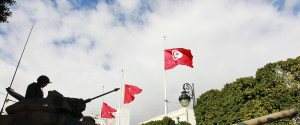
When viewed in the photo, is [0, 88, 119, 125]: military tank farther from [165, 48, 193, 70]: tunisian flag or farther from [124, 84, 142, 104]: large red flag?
[124, 84, 142, 104]: large red flag

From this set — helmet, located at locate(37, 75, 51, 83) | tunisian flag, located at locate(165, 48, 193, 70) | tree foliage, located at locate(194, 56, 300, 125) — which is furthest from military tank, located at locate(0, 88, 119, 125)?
tree foliage, located at locate(194, 56, 300, 125)

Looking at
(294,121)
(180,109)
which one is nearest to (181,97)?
(294,121)

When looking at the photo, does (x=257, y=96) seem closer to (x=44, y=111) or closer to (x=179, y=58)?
(x=179, y=58)

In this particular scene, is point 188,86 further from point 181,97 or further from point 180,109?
point 180,109

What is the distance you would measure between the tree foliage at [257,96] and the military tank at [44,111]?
33.6ft

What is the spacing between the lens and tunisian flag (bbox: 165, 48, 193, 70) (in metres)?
14.7

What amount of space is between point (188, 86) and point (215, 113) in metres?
2.95

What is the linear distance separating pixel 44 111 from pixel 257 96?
1123cm

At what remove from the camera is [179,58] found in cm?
1484

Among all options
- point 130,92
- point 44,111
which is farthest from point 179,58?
point 44,111

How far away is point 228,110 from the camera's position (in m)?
13.8

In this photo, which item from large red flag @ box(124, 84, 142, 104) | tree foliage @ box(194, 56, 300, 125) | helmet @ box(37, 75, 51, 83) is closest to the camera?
helmet @ box(37, 75, 51, 83)

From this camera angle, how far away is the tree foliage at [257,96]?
1136cm

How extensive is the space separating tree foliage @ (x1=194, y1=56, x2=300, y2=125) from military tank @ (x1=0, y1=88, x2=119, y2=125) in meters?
10.2
